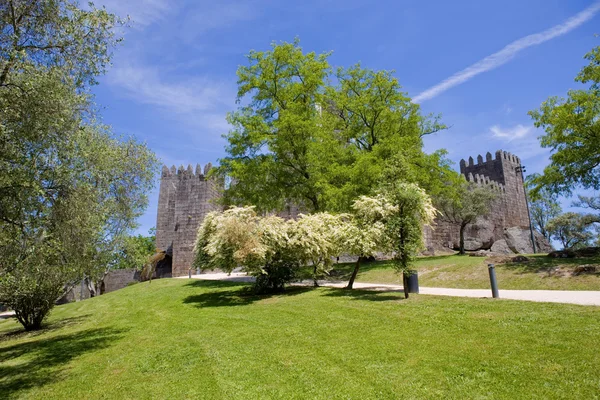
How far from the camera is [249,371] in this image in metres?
6.37

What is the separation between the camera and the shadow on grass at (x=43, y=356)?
7.25 m

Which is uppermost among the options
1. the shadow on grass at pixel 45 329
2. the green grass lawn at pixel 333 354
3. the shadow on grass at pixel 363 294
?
the shadow on grass at pixel 363 294

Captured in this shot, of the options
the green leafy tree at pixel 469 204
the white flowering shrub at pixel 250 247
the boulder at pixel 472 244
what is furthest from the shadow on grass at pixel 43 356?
the boulder at pixel 472 244

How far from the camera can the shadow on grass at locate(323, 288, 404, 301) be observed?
38.1 ft

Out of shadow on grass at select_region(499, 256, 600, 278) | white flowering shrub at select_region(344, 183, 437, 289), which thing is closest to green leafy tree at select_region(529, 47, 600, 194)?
shadow on grass at select_region(499, 256, 600, 278)

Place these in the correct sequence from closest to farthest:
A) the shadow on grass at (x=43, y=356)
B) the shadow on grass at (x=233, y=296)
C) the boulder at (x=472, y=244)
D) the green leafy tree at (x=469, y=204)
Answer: the shadow on grass at (x=43, y=356) → the shadow on grass at (x=233, y=296) → the green leafy tree at (x=469, y=204) → the boulder at (x=472, y=244)

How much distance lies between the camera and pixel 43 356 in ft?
30.0

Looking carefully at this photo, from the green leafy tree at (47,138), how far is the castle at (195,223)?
15.3 metres

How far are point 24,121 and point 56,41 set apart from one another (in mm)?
2392

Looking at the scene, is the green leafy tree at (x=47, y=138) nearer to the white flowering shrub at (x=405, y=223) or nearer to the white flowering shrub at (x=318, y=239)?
the white flowering shrub at (x=318, y=239)

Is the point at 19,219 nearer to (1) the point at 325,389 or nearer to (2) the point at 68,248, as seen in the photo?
(2) the point at 68,248

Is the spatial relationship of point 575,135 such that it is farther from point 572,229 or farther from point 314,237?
point 572,229

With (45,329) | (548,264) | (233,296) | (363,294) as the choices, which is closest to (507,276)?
(548,264)

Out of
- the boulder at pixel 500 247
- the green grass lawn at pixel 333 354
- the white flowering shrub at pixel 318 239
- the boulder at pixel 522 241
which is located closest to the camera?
the green grass lawn at pixel 333 354
